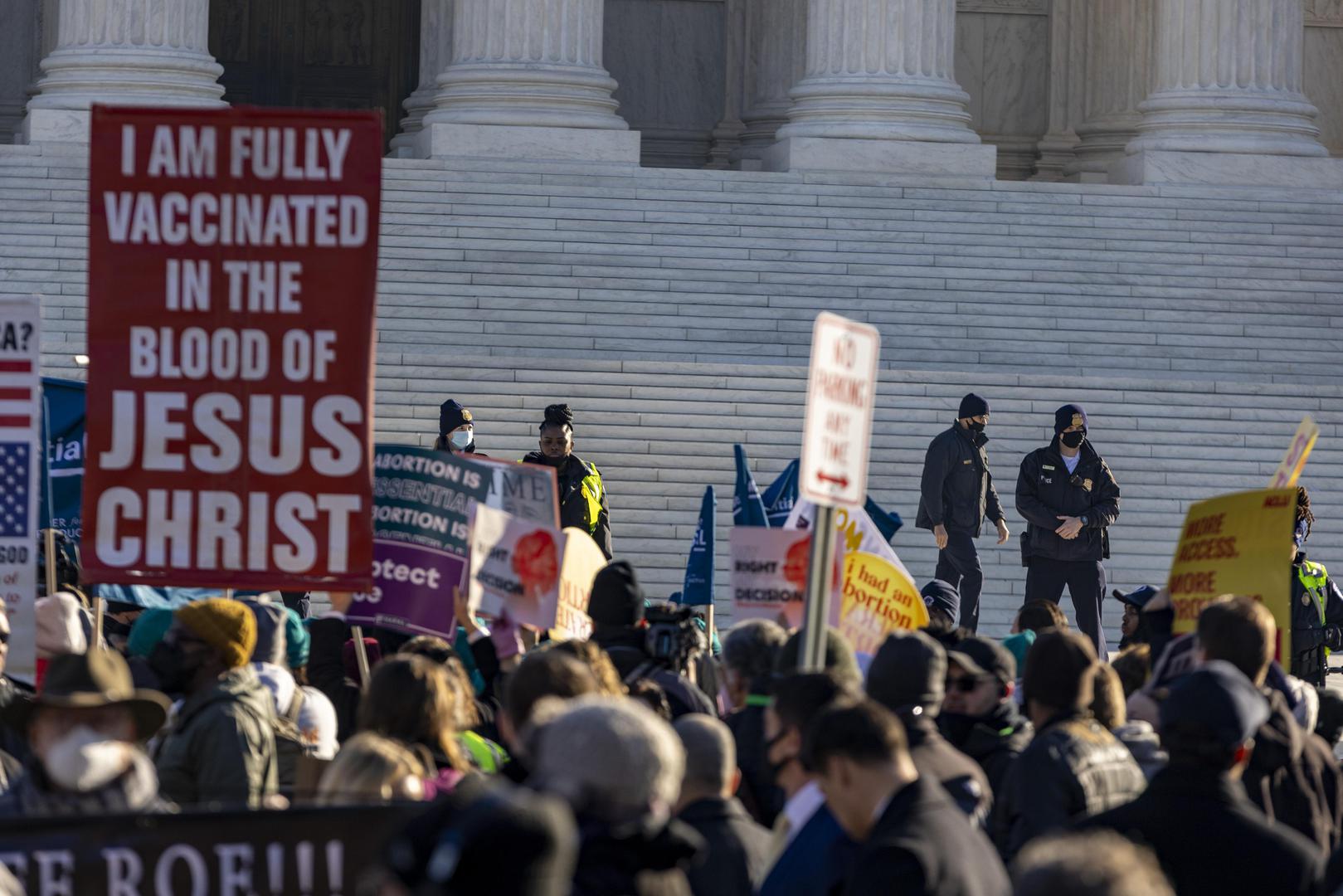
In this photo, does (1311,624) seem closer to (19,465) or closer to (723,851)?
(19,465)

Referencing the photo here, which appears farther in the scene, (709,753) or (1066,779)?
(1066,779)

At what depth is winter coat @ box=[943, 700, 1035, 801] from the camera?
6930 millimetres

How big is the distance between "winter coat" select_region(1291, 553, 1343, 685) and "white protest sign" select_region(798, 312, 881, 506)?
7.28m

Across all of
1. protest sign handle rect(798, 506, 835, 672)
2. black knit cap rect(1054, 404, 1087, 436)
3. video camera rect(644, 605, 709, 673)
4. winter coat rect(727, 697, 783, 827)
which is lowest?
winter coat rect(727, 697, 783, 827)

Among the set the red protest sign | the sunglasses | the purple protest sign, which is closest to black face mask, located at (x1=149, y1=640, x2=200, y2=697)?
the red protest sign

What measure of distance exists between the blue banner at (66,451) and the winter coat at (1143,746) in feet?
19.0

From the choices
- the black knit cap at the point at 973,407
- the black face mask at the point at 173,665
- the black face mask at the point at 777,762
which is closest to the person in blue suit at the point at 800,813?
the black face mask at the point at 777,762

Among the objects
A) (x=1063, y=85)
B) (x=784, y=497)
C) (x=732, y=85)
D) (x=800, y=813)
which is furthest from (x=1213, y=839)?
(x=1063, y=85)

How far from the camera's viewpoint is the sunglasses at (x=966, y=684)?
23.3 ft

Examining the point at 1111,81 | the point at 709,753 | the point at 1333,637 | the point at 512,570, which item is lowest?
the point at 1333,637

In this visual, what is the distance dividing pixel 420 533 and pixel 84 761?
12.4ft

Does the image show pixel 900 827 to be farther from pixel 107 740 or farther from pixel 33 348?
pixel 33 348

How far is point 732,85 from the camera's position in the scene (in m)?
33.0

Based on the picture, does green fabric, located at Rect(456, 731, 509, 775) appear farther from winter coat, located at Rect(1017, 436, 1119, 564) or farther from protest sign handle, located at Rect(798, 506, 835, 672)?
winter coat, located at Rect(1017, 436, 1119, 564)
